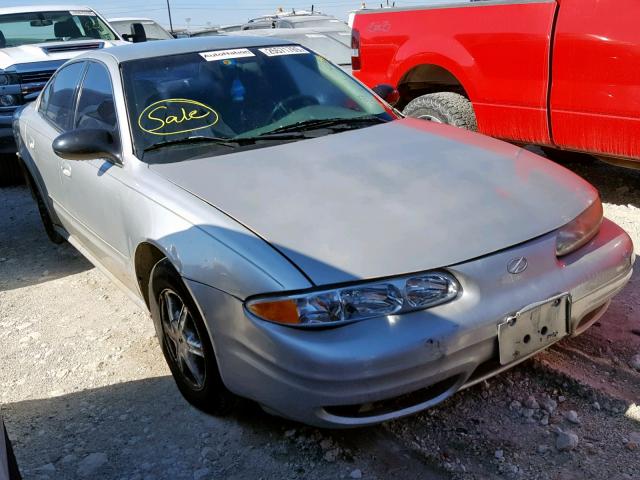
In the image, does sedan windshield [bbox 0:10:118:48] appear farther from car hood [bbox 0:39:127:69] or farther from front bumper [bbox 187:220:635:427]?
Result: front bumper [bbox 187:220:635:427]

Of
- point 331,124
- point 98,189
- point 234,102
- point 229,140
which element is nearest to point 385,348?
point 229,140

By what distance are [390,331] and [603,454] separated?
0.95 m

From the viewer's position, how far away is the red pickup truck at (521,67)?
4.36 meters

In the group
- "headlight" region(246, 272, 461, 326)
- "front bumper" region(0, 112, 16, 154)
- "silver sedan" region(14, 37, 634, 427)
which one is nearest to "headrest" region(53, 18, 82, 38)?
"front bumper" region(0, 112, 16, 154)

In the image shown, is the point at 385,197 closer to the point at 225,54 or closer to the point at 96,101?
the point at 225,54

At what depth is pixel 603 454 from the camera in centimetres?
248

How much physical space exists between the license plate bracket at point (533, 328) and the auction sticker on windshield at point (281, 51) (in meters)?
2.26

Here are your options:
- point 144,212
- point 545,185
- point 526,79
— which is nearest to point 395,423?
point 545,185

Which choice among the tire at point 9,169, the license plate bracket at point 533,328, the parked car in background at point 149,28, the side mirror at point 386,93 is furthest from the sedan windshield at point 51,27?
the license plate bracket at point 533,328

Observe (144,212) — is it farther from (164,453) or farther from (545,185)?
(545,185)

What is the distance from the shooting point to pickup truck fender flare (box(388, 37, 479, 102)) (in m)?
5.34

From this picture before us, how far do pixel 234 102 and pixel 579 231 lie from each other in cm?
185

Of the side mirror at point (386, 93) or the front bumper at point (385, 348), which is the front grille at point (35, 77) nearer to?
the side mirror at point (386, 93)

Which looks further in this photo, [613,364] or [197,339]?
[613,364]
